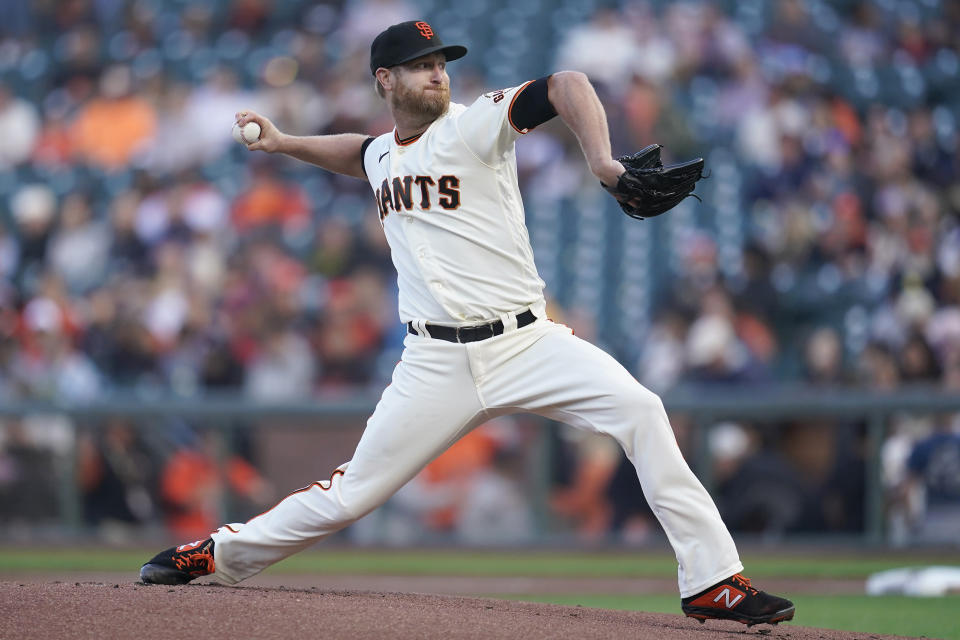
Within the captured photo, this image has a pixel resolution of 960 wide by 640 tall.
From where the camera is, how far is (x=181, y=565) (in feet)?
14.3

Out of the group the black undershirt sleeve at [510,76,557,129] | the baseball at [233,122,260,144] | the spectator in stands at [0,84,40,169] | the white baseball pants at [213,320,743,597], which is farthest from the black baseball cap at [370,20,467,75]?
the spectator in stands at [0,84,40,169]

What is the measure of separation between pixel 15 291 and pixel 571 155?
464 centimetres

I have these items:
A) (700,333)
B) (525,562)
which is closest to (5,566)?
(525,562)

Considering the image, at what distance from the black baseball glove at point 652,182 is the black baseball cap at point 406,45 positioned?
2.50 ft

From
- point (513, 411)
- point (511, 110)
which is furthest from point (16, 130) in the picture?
point (511, 110)

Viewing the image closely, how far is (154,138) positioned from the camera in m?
11.6

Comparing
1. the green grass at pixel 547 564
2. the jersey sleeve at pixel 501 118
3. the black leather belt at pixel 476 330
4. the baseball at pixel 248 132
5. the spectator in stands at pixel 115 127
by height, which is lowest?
the green grass at pixel 547 564

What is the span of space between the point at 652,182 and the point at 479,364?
843mm

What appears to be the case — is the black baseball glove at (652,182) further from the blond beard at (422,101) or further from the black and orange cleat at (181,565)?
the black and orange cleat at (181,565)

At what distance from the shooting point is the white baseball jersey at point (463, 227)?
155 inches

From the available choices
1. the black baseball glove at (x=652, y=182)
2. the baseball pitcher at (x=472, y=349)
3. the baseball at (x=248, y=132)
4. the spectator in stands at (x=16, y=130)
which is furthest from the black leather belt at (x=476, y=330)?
the spectator in stands at (x=16, y=130)

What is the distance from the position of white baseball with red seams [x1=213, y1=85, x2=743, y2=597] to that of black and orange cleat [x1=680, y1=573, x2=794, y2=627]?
0.03 meters

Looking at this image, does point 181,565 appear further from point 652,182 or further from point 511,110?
point 652,182

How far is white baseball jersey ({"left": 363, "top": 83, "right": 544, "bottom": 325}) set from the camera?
155 inches
